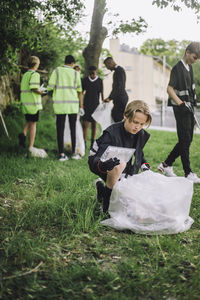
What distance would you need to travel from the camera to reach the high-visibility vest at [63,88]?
6191 mm

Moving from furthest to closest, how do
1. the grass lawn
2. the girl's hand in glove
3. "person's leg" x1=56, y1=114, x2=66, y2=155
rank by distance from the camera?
"person's leg" x1=56, y1=114, x2=66, y2=155 < the girl's hand in glove < the grass lawn

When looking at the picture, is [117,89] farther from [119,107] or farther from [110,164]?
[110,164]

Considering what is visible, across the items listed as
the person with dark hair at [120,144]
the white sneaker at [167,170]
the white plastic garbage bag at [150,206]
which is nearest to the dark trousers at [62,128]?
the white sneaker at [167,170]

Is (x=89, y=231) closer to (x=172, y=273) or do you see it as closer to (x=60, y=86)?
(x=172, y=273)

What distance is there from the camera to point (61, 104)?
6.23m

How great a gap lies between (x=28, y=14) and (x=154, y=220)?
3.72m

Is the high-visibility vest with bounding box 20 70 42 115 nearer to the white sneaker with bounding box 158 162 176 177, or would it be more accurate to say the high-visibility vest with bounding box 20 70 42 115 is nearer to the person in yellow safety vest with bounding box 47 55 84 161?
the person in yellow safety vest with bounding box 47 55 84 161

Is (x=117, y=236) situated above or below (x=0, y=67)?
below

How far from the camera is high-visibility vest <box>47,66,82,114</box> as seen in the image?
619 centimetres

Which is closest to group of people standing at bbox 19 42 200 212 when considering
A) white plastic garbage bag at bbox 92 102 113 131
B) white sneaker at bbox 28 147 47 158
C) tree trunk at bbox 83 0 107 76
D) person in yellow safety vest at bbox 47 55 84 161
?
person in yellow safety vest at bbox 47 55 84 161

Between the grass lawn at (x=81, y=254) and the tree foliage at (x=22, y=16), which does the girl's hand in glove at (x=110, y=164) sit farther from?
the tree foliage at (x=22, y=16)

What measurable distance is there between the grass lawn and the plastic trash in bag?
22.1 inches

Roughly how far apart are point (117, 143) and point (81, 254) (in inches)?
45.4

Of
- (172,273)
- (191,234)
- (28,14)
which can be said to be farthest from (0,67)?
(172,273)
